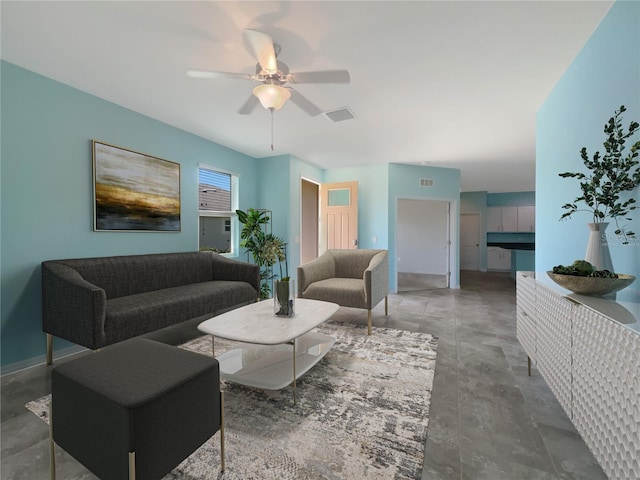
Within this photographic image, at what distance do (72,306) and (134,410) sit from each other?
69.6 inches

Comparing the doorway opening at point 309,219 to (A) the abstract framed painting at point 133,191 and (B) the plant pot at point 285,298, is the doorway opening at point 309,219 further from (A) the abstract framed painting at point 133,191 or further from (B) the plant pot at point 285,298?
(B) the plant pot at point 285,298

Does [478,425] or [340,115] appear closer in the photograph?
[478,425]

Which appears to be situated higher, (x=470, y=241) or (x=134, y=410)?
(x=470, y=241)

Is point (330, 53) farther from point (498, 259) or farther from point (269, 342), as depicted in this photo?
point (498, 259)

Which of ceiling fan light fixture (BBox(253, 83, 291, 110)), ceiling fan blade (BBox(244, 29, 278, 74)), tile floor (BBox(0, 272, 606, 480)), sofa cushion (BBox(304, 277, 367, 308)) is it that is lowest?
tile floor (BBox(0, 272, 606, 480))

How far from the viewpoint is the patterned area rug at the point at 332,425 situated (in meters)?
1.30

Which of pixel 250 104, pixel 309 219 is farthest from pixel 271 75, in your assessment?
pixel 309 219

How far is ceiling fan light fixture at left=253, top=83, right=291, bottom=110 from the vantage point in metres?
1.95

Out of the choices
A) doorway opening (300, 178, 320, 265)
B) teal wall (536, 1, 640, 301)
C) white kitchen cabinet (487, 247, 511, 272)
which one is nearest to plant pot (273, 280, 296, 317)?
teal wall (536, 1, 640, 301)

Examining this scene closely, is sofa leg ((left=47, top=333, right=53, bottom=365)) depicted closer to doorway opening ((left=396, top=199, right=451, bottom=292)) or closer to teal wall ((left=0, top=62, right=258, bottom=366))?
teal wall ((left=0, top=62, right=258, bottom=366))

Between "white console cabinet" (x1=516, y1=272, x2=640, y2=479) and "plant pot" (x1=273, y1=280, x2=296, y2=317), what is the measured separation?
1706 millimetres

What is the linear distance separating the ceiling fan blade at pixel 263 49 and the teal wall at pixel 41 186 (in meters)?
2.10

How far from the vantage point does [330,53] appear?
6.88 feet

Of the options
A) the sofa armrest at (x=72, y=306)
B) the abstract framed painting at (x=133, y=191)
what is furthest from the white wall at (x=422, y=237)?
the sofa armrest at (x=72, y=306)
